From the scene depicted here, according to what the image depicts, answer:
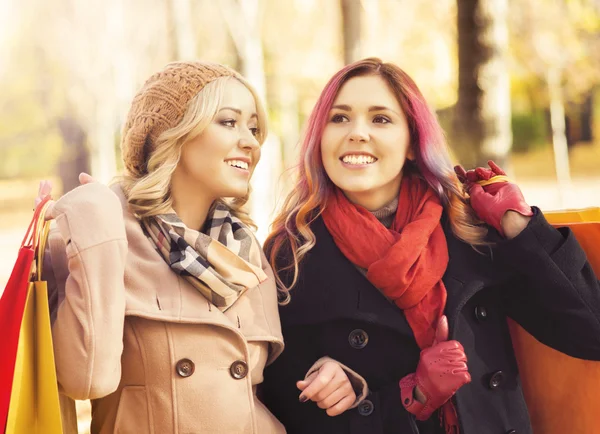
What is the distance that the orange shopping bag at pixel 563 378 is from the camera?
3029 mm

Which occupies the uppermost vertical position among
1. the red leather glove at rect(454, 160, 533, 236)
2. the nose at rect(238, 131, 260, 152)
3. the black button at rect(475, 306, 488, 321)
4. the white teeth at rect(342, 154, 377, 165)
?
the nose at rect(238, 131, 260, 152)

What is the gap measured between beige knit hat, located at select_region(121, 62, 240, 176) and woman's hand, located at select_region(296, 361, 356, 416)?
1.01 metres

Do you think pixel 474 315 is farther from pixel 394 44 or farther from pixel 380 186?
pixel 394 44

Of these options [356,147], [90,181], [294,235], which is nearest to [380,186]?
[356,147]

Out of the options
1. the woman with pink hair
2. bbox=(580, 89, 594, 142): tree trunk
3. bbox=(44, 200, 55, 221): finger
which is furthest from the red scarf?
bbox=(580, 89, 594, 142): tree trunk

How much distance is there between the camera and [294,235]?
319 cm

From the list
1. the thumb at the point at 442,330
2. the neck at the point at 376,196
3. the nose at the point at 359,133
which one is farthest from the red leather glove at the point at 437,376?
the nose at the point at 359,133

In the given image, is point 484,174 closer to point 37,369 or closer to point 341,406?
point 341,406

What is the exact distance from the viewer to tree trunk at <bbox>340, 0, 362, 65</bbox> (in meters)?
8.66

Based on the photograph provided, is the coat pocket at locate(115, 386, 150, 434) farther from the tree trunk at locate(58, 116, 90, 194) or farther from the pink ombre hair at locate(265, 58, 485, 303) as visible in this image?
the tree trunk at locate(58, 116, 90, 194)

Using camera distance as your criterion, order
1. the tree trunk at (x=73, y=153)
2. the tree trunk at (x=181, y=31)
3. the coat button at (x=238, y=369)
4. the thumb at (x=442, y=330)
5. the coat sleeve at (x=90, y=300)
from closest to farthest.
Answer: the coat sleeve at (x=90, y=300) < the coat button at (x=238, y=369) < the thumb at (x=442, y=330) < the tree trunk at (x=181, y=31) < the tree trunk at (x=73, y=153)

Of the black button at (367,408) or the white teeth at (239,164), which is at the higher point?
the white teeth at (239,164)

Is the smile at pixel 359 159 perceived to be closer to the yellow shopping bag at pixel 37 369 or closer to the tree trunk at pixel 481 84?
the yellow shopping bag at pixel 37 369

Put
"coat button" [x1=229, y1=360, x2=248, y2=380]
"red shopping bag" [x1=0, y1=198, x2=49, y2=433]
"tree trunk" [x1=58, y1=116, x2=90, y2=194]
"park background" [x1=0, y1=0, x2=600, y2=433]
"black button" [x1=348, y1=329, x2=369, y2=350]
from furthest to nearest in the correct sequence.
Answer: "tree trunk" [x1=58, y1=116, x2=90, y2=194] → "park background" [x1=0, y1=0, x2=600, y2=433] → "black button" [x1=348, y1=329, x2=369, y2=350] → "coat button" [x1=229, y1=360, x2=248, y2=380] → "red shopping bag" [x1=0, y1=198, x2=49, y2=433]
